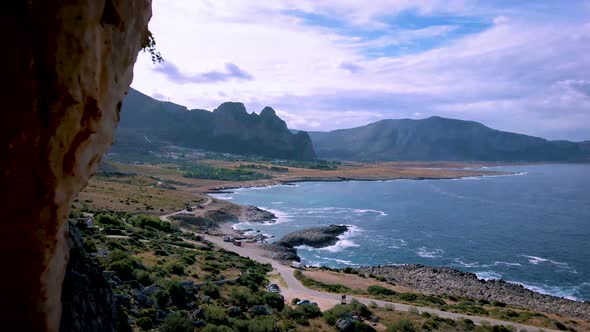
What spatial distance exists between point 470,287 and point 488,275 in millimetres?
7428

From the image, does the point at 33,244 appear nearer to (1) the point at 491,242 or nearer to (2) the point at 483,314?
(2) the point at 483,314

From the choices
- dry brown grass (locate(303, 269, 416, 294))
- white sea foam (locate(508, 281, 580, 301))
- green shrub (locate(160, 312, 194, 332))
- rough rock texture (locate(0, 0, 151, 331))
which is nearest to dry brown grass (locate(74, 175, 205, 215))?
dry brown grass (locate(303, 269, 416, 294))

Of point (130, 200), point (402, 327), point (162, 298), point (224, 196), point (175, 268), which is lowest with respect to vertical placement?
point (224, 196)

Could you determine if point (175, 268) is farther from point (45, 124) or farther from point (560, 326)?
point (560, 326)

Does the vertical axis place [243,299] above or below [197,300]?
below

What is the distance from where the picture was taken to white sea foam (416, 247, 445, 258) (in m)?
67.0

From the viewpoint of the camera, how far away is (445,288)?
5153cm

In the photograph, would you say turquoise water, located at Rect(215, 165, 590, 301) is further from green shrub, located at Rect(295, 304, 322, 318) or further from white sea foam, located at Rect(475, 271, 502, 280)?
green shrub, located at Rect(295, 304, 322, 318)

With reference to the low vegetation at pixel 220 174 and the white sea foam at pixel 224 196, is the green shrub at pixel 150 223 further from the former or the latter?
the low vegetation at pixel 220 174

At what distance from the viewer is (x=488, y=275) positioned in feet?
190

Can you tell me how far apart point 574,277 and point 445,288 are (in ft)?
63.7

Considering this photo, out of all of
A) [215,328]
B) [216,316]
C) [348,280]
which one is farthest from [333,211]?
[215,328]

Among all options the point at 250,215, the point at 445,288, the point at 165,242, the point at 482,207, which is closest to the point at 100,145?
the point at 165,242

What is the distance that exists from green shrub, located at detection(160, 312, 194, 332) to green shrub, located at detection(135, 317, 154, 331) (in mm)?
565
